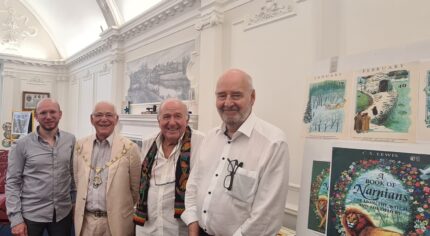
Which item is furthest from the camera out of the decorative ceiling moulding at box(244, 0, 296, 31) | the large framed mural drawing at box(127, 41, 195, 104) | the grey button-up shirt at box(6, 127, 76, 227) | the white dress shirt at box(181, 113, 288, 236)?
the large framed mural drawing at box(127, 41, 195, 104)

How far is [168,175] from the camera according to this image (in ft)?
6.23

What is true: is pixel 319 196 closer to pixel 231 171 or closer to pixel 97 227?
pixel 231 171

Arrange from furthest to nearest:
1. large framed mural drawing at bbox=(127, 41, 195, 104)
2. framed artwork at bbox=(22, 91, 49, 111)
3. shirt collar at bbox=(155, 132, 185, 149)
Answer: framed artwork at bbox=(22, 91, 49, 111) < large framed mural drawing at bbox=(127, 41, 195, 104) < shirt collar at bbox=(155, 132, 185, 149)

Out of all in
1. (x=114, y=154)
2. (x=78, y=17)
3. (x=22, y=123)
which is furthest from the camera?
(x=78, y=17)

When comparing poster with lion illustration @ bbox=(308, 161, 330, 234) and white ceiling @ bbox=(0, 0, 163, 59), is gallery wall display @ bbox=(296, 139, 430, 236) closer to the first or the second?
poster with lion illustration @ bbox=(308, 161, 330, 234)

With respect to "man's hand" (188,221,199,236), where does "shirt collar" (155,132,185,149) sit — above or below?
above

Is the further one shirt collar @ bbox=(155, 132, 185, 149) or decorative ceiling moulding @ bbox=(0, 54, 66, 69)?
decorative ceiling moulding @ bbox=(0, 54, 66, 69)

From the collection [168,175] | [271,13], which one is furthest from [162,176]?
[271,13]

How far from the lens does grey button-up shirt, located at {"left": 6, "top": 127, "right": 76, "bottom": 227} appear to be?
220 centimetres

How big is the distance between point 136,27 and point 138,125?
1663mm

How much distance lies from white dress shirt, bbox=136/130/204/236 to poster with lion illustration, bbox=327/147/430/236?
897mm

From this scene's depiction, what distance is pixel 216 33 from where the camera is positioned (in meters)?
3.32

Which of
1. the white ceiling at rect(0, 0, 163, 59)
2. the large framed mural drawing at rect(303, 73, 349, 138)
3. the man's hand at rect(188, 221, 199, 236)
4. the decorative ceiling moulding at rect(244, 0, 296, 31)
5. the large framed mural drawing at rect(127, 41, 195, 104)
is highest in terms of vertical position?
the white ceiling at rect(0, 0, 163, 59)

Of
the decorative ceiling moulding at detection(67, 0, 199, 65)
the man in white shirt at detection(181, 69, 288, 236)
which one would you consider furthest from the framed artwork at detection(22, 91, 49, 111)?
the man in white shirt at detection(181, 69, 288, 236)
